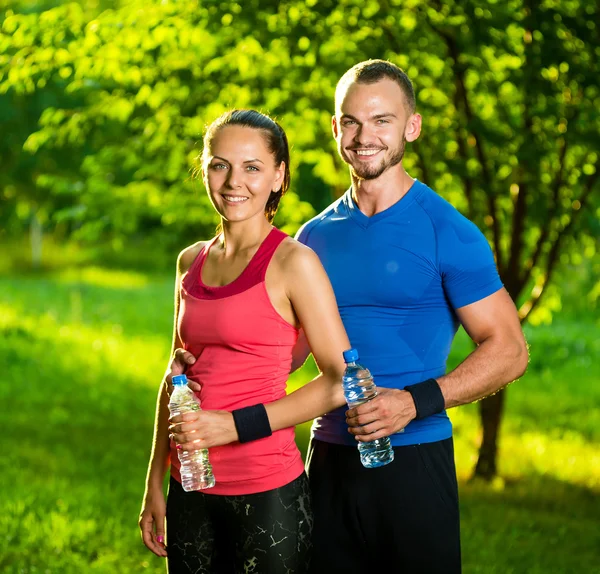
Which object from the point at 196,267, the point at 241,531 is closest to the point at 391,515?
the point at 241,531

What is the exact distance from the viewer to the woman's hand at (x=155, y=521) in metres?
3.28

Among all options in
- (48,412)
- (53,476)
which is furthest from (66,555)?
(48,412)

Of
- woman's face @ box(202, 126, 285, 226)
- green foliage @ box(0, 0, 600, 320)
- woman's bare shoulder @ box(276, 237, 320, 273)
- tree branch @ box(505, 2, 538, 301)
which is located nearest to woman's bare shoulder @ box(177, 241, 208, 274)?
woman's face @ box(202, 126, 285, 226)

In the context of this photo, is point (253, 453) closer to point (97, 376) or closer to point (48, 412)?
point (48, 412)

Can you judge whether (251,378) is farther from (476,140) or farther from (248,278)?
(476,140)

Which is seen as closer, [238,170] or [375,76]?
[238,170]

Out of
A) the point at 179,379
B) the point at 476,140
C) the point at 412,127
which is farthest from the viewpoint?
the point at 476,140

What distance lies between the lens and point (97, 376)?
46.6 ft

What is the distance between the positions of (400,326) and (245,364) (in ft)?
1.93

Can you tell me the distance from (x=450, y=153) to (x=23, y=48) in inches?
135

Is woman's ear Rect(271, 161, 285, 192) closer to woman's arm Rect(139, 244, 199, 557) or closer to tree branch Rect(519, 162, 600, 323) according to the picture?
woman's arm Rect(139, 244, 199, 557)

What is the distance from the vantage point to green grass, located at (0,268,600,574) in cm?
684

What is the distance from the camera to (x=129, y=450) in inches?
395

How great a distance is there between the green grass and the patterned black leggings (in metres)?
3.57
